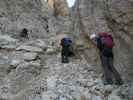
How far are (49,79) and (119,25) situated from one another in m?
3.15

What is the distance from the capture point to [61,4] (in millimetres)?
32969

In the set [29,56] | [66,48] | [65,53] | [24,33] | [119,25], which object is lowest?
[29,56]

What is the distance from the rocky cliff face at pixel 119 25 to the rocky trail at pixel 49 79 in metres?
0.84

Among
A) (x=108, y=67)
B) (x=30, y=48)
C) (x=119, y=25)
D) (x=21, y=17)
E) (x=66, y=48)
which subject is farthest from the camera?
(x=21, y=17)

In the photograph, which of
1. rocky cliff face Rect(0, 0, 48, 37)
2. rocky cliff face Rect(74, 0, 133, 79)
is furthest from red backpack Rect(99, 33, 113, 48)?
rocky cliff face Rect(0, 0, 48, 37)

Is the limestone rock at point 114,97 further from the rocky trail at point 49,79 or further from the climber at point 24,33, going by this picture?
the climber at point 24,33

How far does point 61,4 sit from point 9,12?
9.91m

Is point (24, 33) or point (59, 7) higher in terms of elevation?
point (59, 7)

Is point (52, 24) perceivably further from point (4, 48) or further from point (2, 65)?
point (2, 65)

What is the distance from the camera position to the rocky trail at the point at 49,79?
852cm

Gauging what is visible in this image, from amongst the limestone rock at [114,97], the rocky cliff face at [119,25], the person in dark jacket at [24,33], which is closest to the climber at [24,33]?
the person in dark jacket at [24,33]

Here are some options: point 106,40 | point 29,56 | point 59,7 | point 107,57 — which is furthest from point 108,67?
point 59,7

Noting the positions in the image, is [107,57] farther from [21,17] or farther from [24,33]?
[21,17]

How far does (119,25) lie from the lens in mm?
9258
